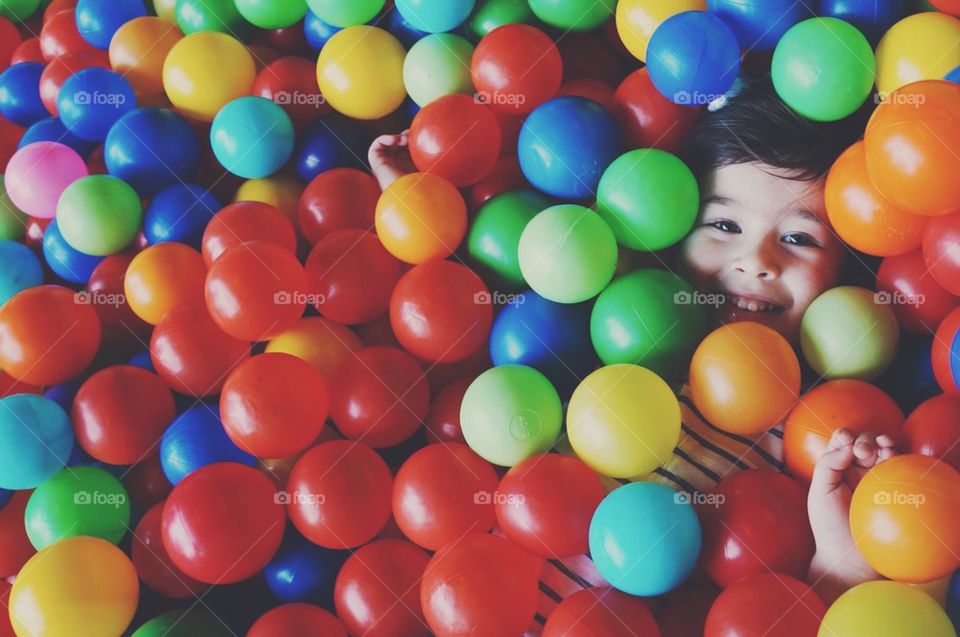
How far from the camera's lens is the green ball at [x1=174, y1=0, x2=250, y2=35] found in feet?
5.51

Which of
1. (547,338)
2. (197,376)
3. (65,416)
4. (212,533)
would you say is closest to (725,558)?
(547,338)

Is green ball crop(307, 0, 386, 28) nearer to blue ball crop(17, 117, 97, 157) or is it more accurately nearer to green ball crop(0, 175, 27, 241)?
blue ball crop(17, 117, 97, 157)

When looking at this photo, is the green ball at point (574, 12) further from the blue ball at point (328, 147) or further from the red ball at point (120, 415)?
the red ball at point (120, 415)

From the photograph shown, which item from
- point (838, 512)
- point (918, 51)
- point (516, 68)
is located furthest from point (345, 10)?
point (838, 512)

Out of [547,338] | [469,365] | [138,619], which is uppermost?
[547,338]

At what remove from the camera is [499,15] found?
1564mm

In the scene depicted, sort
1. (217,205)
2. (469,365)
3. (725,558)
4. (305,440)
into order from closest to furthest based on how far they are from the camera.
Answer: (725,558) < (305,440) < (469,365) < (217,205)

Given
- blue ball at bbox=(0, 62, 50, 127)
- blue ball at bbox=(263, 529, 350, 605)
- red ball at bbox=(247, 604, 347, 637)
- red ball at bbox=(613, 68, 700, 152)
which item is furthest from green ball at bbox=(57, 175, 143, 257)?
red ball at bbox=(613, 68, 700, 152)

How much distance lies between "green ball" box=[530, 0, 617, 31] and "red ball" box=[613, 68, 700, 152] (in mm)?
152

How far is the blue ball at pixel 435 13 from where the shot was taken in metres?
1.50

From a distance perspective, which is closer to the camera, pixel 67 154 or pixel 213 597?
pixel 213 597

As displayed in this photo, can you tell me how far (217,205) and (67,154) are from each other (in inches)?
11.0

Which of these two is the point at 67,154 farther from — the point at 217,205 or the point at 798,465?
the point at 798,465

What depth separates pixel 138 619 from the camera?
1.29 meters
